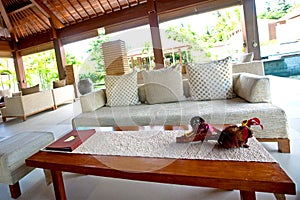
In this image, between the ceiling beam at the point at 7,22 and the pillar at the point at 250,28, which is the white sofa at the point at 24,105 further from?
the pillar at the point at 250,28

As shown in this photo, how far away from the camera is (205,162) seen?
43.4 inches

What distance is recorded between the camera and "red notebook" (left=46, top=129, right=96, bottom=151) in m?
1.53

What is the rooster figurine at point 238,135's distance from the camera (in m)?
1.17

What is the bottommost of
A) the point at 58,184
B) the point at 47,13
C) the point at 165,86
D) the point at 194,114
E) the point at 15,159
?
the point at 58,184

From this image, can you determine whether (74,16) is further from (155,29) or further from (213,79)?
(213,79)

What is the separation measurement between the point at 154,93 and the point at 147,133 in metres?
1.21

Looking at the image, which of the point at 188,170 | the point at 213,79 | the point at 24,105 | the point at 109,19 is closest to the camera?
the point at 188,170

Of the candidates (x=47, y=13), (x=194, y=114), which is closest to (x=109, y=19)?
(x=47, y=13)

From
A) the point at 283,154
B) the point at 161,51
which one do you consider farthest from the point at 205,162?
the point at 161,51

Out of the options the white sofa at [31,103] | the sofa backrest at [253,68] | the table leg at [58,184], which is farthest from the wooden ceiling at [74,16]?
the table leg at [58,184]

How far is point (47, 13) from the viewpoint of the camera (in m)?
7.41

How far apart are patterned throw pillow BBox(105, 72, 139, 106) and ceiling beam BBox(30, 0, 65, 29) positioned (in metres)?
5.85

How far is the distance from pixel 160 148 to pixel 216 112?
95 cm

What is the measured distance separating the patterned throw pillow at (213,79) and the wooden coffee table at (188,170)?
155 cm
